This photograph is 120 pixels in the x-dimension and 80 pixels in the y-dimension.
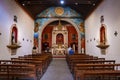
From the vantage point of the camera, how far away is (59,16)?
1675 centimetres

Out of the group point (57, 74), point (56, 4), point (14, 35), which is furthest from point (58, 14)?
point (57, 74)

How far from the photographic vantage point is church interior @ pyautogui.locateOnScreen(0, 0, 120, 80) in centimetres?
580

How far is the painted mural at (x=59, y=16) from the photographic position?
16.7 m

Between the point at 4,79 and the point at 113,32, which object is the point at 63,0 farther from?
the point at 4,79

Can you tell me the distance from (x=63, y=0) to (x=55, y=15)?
11.9 ft

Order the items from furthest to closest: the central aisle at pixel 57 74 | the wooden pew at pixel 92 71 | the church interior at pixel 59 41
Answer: the central aisle at pixel 57 74 → the church interior at pixel 59 41 → the wooden pew at pixel 92 71

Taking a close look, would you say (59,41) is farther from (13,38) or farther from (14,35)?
(13,38)

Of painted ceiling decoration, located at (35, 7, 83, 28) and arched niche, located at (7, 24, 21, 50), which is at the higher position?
painted ceiling decoration, located at (35, 7, 83, 28)

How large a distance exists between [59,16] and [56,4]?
4.73 ft

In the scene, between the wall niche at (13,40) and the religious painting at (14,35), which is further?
the religious painting at (14,35)

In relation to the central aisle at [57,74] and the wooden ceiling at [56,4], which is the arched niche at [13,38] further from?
the central aisle at [57,74]

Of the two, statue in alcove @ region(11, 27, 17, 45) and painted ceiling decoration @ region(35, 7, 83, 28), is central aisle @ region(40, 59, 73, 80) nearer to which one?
statue in alcove @ region(11, 27, 17, 45)

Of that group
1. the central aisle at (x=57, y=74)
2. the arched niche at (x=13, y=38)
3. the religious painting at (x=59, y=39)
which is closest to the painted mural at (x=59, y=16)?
the religious painting at (x=59, y=39)

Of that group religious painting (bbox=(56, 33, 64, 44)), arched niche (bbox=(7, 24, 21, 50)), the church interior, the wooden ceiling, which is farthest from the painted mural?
arched niche (bbox=(7, 24, 21, 50))
